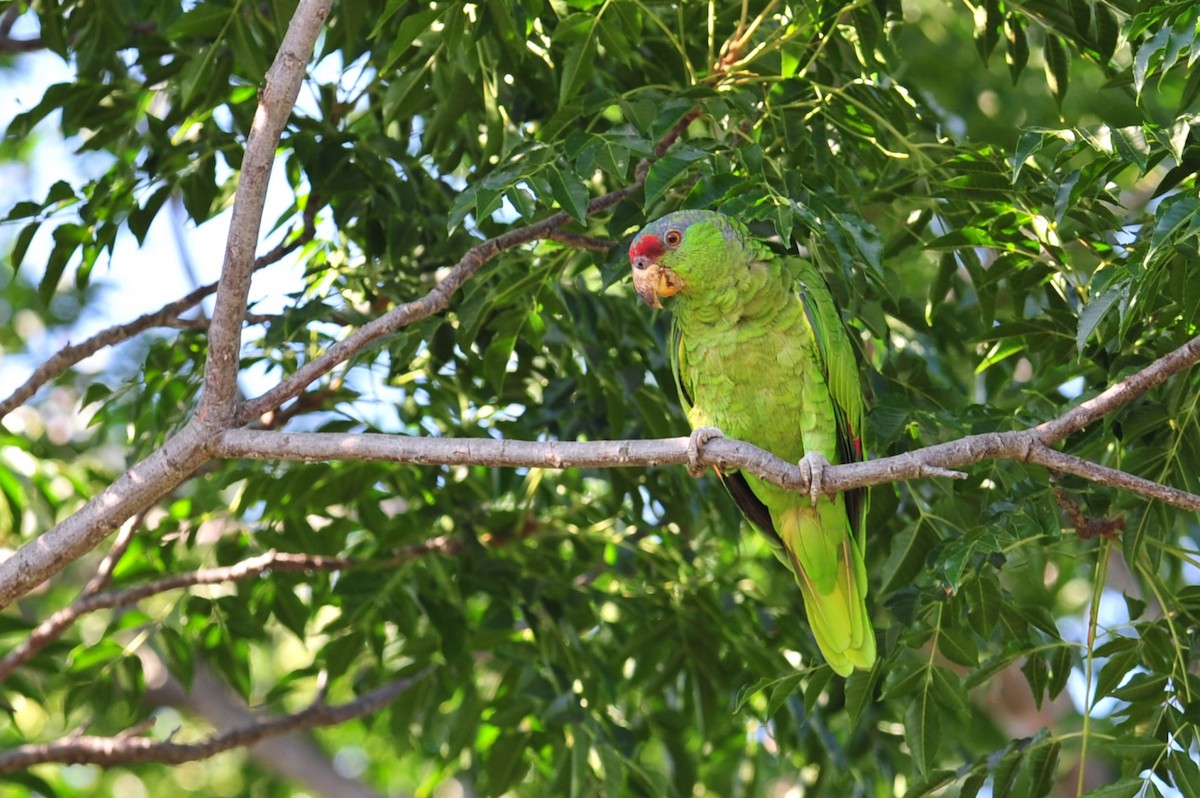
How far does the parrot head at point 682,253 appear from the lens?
313 cm

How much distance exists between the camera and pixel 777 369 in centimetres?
336

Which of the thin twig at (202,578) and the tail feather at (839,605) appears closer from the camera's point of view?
the tail feather at (839,605)

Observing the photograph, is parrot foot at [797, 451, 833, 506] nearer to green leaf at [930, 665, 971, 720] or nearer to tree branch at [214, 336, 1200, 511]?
tree branch at [214, 336, 1200, 511]

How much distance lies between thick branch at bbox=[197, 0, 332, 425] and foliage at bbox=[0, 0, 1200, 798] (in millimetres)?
289

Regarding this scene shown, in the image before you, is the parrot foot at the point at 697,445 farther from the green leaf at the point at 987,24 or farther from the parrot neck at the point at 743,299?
the green leaf at the point at 987,24

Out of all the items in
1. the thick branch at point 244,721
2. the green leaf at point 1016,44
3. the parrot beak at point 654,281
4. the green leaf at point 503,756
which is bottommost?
the thick branch at point 244,721

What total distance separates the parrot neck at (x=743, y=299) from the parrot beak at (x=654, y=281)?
9 centimetres

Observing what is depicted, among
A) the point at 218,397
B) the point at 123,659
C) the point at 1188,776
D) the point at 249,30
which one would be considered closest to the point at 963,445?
the point at 1188,776

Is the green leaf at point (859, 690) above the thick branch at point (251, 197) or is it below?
below

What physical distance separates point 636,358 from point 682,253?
27.5 inches

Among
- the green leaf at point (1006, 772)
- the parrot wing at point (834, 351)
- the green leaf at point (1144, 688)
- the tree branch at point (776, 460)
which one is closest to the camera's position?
the tree branch at point (776, 460)

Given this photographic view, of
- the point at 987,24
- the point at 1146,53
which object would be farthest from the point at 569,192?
the point at 987,24

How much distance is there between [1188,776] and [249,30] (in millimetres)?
3142

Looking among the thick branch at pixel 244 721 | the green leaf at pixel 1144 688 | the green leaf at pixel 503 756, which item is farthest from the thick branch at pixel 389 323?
the thick branch at pixel 244 721
